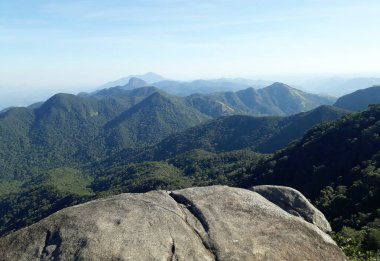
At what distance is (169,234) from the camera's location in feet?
58.2

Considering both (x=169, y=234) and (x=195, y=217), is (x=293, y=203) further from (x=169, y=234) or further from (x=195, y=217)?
(x=169, y=234)

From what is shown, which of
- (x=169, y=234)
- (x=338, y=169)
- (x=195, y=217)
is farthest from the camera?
(x=338, y=169)

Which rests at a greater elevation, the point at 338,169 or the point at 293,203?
the point at 293,203

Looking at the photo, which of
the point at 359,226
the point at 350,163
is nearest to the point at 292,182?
the point at 350,163

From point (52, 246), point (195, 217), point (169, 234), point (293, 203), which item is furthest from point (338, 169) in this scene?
point (52, 246)

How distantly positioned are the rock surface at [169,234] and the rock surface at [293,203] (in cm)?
605

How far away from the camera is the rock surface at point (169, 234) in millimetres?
16906

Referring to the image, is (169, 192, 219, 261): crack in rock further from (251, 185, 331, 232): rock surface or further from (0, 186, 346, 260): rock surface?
(251, 185, 331, 232): rock surface

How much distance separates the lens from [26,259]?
1714cm

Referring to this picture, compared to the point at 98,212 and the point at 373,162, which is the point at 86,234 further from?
the point at 373,162

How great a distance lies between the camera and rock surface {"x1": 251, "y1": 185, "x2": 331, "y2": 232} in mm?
25844

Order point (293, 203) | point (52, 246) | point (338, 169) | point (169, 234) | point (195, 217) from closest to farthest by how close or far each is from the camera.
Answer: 1. point (52, 246)
2. point (169, 234)
3. point (195, 217)
4. point (293, 203)
5. point (338, 169)

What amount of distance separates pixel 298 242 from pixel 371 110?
139 m

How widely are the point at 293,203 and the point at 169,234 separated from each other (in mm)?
11489
